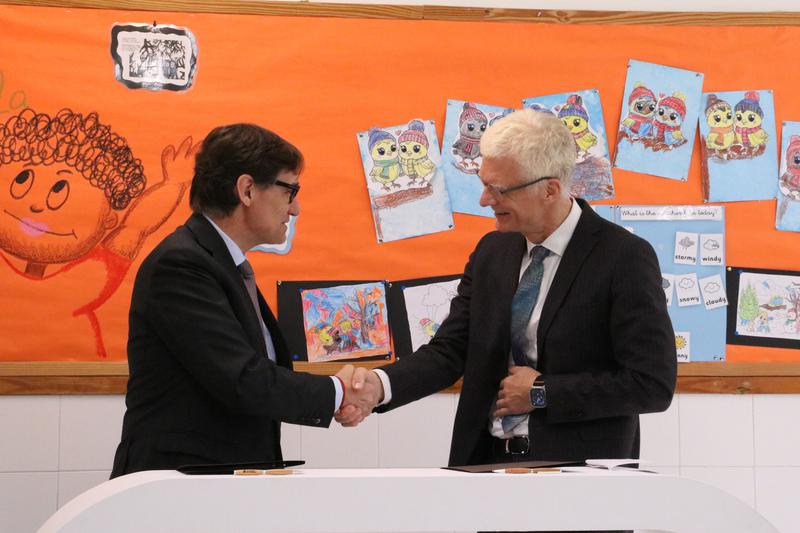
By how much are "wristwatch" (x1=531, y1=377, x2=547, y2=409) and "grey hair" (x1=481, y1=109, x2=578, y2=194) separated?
548 mm

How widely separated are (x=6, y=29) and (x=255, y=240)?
1556 mm

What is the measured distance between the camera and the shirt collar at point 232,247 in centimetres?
250

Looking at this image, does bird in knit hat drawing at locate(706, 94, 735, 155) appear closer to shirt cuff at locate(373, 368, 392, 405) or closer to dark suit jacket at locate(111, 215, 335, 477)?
shirt cuff at locate(373, 368, 392, 405)

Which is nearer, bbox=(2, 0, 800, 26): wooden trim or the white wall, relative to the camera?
the white wall

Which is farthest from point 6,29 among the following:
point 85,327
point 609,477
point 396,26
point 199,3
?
point 609,477

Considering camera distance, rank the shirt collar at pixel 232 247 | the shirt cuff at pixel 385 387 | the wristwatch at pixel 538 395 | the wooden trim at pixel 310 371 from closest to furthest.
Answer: the wristwatch at pixel 538 395 → the shirt collar at pixel 232 247 → the shirt cuff at pixel 385 387 → the wooden trim at pixel 310 371

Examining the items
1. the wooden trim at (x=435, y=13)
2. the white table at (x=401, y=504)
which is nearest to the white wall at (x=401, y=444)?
the wooden trim at (x=435, y=13)

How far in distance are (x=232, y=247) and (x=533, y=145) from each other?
841mm

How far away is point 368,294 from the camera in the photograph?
359 centimetres

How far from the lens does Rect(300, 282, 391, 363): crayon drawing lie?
3559 mm

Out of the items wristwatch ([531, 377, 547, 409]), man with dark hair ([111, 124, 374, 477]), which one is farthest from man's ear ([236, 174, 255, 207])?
wristwatch ([531, 377, 547, 409])

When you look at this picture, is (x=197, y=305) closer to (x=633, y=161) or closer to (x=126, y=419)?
(x=126, y=419)

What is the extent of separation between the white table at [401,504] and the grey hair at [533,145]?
1037 millimetres

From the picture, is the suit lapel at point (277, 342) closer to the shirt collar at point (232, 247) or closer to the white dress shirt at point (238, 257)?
the white dress shirt at point (238, 257)
